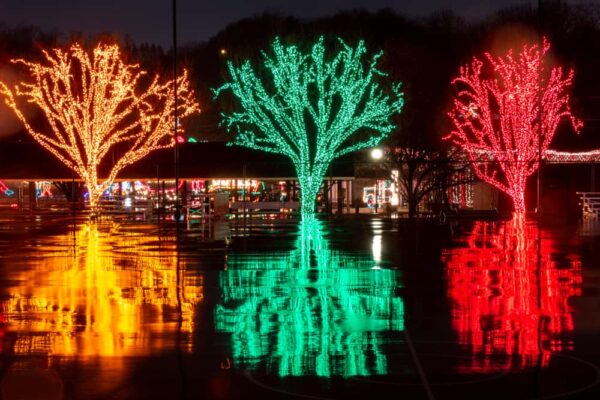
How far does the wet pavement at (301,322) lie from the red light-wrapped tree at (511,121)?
658 inches

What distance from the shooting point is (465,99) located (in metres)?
49.6

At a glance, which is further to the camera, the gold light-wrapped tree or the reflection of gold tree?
the gold light-wrapped tree

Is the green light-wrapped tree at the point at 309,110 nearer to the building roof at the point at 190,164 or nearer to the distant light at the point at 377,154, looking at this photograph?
the distant light at the point at 377,154

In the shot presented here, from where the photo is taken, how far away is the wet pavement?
9.09m

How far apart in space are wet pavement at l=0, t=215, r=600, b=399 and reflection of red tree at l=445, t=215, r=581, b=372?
33mm

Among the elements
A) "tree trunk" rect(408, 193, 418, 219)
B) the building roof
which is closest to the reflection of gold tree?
"tree trunk" rect(408, 193, 418, 219)

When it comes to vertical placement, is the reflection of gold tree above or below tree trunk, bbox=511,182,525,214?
below

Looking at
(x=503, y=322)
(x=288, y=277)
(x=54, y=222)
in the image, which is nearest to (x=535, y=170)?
(x=54, y=222)

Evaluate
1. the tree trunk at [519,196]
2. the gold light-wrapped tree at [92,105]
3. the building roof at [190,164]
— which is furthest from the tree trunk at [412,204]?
the gold light-wrapped tree at [92,105]

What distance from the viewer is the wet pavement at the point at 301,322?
9086mm

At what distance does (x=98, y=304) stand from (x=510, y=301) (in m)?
6.20

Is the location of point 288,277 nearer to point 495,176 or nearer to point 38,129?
point 495,176

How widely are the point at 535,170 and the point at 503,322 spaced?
30.6 metres

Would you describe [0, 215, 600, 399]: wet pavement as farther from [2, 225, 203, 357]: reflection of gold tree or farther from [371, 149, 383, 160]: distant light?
[371, 149, 383, 160]: distant light
